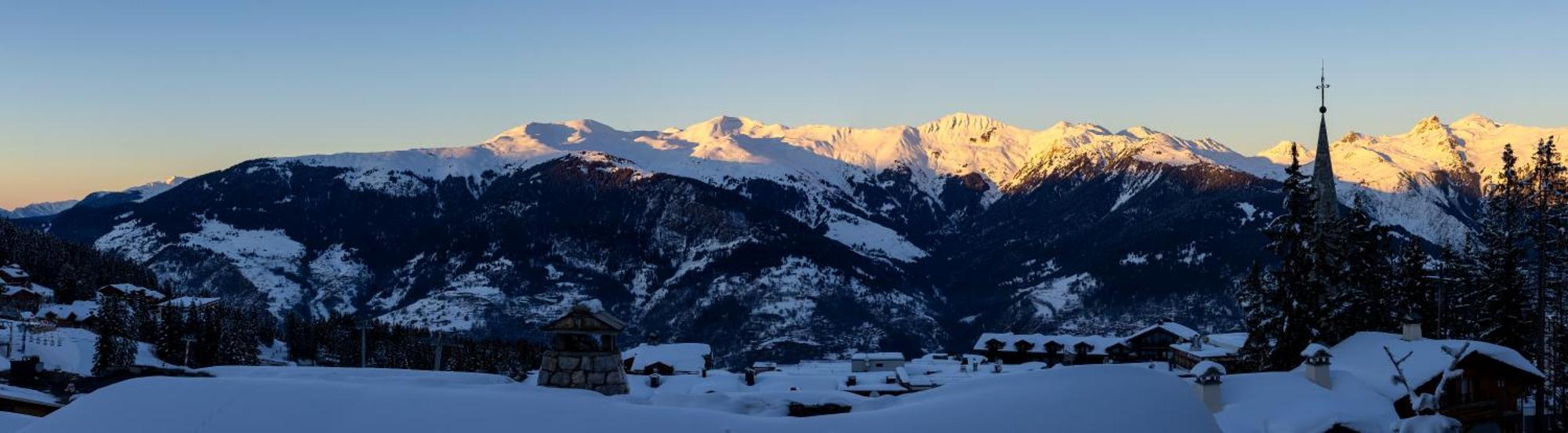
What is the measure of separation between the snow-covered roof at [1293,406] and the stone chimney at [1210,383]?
1.10ft

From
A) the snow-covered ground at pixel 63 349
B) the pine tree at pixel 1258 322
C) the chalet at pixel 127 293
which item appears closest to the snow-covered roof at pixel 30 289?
the chalet at pixel 127 293

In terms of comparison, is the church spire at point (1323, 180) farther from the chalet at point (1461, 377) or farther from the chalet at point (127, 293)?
the chalet at point (127, 293)

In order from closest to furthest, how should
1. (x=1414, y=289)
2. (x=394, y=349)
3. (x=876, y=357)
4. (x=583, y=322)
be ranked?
(x=583, y=322) → (x=1414, y=289) → (x=876, y=357) → (x=394, y=349)

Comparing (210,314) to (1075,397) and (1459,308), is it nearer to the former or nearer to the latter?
(1459,308)

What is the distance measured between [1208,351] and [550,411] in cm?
9141

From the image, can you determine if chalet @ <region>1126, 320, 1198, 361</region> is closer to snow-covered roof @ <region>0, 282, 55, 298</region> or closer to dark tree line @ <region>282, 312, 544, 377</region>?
dark tree line @ <region>282, 312, 544, 377</region>

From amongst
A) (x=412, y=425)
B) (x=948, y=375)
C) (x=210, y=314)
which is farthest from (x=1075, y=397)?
(x=210, y=314)

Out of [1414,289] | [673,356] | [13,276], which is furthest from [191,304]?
[1414,289]

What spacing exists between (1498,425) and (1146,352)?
85060mm

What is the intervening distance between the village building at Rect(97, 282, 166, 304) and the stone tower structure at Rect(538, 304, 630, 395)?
139496 mm

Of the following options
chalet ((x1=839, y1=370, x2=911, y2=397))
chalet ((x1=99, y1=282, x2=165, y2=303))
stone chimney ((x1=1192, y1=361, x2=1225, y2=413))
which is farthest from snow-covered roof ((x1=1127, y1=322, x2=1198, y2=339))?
chalet ((x1=99, y1=282, x2=165, y2=303))

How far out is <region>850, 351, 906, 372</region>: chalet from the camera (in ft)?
298

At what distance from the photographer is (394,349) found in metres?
112

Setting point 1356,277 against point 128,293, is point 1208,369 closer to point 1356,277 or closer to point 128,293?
point 1356,277
